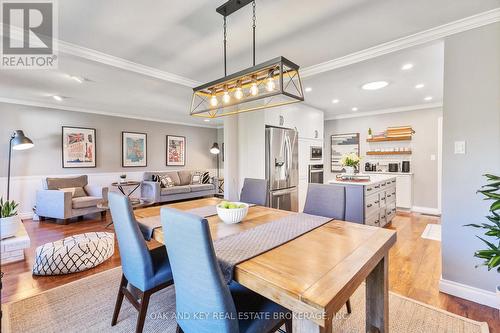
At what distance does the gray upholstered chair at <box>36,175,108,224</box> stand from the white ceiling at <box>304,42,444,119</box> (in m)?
4.48

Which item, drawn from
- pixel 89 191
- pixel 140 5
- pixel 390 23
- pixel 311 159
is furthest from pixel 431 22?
pixel 89 191

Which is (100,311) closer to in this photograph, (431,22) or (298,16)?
(298,16)

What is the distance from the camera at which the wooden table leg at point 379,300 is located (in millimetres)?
1489

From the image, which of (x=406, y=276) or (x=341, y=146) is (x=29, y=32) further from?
(x=341, y=146)

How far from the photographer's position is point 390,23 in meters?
2.13

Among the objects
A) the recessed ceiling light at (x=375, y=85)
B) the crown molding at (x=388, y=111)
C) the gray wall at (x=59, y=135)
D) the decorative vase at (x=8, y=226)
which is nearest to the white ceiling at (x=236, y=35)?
the recessed ceiling light at (x=375, y=85)

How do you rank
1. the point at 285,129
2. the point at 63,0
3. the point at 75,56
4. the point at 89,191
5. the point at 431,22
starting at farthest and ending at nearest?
the point at 89,191
the point at 285,129
the point at 75,56
the point at 431,22
the point at 63,0

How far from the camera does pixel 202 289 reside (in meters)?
1.09

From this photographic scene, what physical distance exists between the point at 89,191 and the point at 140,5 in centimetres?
444

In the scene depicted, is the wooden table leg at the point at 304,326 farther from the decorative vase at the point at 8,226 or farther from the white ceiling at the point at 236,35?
the decorative vase at the point at 8,226

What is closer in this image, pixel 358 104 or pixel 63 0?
pixel 63 0

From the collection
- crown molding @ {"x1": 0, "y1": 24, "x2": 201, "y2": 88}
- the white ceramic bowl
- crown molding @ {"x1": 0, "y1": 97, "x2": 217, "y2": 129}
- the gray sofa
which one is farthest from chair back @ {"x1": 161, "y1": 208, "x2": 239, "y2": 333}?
crown molding @ {"x1": 0, "y1": 97, "x2": 217, "y2": 129}

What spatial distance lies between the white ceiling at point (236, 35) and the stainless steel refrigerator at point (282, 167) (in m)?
1.02

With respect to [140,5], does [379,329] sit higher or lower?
lower
